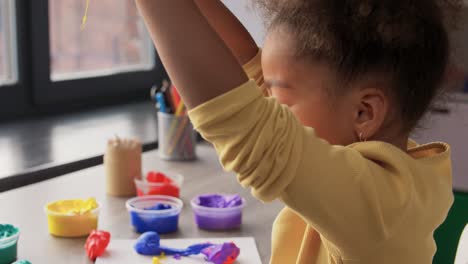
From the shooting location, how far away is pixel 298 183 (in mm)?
579

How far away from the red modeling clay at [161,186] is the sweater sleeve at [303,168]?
68 cm

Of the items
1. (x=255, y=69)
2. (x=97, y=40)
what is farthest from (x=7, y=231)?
(x=97, y=40)

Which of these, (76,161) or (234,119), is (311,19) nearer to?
(234,119)

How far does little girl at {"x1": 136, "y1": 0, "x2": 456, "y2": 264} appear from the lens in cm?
55

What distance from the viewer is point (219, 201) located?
1227mm

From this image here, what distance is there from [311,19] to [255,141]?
188mm

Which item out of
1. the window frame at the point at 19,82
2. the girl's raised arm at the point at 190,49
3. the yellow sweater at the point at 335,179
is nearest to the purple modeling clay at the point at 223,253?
the yellow sweater at the point at 335,179

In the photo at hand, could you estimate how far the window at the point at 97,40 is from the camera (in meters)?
2.09

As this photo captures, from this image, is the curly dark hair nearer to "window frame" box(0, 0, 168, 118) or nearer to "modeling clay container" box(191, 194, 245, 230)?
"modeling clay container" box(191, 194, 245, 230)

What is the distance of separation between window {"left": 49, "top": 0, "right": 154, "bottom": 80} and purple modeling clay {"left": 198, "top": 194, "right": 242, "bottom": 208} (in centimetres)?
93

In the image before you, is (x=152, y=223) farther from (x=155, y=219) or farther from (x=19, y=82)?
(x=19, y=82)

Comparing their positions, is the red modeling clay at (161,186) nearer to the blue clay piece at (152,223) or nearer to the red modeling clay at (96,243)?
the blue clay piece at (152,223)

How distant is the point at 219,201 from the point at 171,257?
0.22 metres

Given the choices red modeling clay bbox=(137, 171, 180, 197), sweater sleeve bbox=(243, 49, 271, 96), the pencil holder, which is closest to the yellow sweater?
sweater sleeve bbox=(243, 49, 271, 96)
